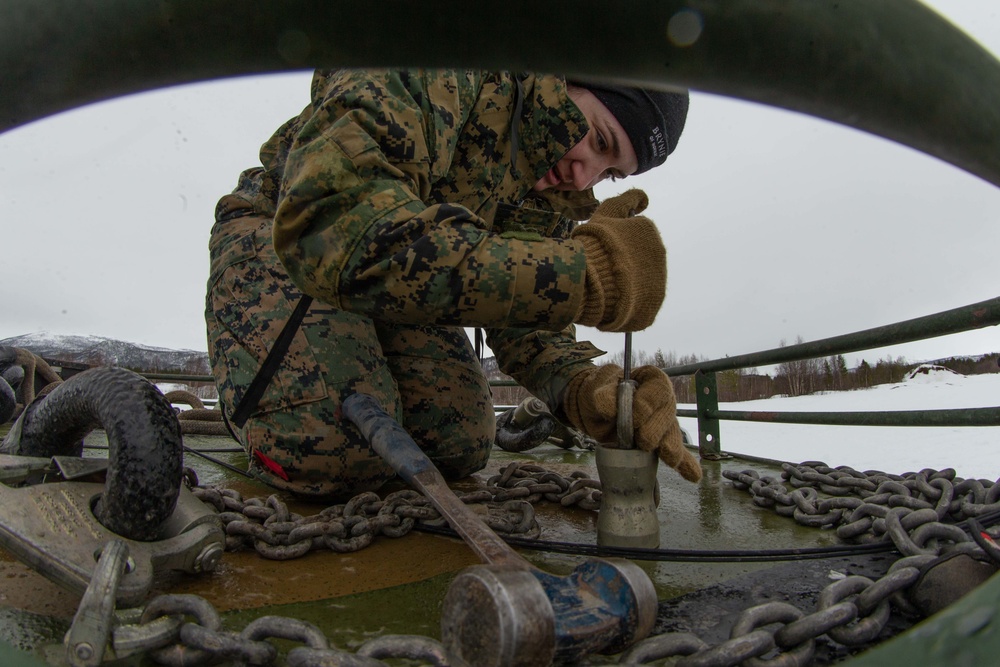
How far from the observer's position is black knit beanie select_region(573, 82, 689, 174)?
2002 mm

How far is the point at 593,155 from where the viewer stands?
7.06ft

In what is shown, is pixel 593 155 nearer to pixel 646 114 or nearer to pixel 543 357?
pixel 646 114

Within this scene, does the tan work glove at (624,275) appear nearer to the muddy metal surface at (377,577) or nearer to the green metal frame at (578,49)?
the muddy metal surface at (377,577)

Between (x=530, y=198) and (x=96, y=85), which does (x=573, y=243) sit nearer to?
(x=530, y=198)

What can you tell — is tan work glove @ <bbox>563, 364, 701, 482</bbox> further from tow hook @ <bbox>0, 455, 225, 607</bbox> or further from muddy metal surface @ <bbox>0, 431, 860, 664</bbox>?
tow hook @ <bbox>0, 455, 225, 607</bbox>

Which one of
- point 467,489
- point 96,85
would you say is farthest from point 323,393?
point 96,85

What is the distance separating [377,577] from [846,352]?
1.88m

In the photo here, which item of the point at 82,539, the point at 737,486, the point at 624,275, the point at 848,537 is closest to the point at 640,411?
the point at 624,275

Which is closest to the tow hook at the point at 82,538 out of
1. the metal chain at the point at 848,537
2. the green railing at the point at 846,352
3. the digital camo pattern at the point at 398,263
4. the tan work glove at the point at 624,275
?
the digital camo pattern at the point at 398,263

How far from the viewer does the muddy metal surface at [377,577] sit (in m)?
1.11

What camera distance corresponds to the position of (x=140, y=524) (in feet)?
3.90

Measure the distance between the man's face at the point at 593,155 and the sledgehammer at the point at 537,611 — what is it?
1.45 meters

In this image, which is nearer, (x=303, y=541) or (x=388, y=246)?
(x=388, y=246)

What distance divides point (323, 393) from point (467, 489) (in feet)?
2.02
